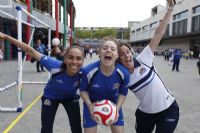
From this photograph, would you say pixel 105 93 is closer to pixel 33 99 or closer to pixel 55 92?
pixel 55 92

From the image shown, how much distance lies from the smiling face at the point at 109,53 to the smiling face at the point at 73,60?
1.58 ft

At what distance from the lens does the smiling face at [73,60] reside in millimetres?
3680

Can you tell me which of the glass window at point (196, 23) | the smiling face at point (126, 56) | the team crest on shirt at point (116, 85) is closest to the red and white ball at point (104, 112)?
the team crest on shirt at point (116, 85)

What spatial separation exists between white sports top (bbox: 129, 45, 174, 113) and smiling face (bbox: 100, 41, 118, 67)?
15.4 inches

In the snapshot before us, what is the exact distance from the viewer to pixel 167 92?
3.55 m

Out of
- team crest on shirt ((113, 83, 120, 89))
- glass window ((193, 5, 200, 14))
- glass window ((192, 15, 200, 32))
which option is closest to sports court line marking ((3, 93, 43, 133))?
team crest on shirt ((113, 83, 120, 89))

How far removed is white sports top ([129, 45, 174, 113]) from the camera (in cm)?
343

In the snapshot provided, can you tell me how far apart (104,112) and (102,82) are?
0.36 meters

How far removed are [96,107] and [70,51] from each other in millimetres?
895

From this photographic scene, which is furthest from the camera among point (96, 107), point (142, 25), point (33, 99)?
point (142, 25)

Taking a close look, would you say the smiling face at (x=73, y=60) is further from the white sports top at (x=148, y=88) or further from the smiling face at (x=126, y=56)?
the white sports top at (x=148, y=88)

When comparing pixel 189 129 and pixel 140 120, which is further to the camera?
pixel 189 129

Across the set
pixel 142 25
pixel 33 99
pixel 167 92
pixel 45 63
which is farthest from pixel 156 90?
pixel 142 25

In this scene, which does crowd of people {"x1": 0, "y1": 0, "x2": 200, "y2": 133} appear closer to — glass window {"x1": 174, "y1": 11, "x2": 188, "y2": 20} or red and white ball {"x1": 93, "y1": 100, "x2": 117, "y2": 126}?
red and white ball {"x1": 93, "y1": 100, "x2": 117, "y2": 126}
